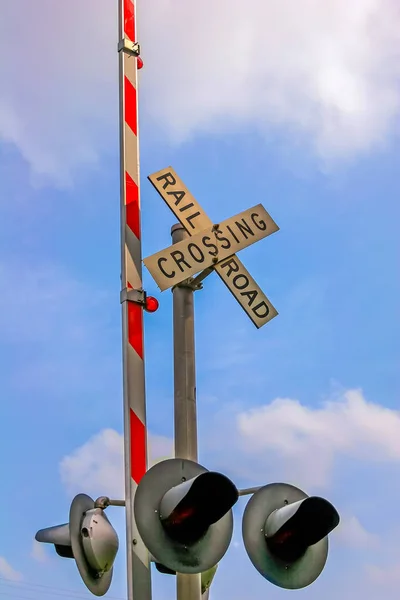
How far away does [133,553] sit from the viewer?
376 centimetres

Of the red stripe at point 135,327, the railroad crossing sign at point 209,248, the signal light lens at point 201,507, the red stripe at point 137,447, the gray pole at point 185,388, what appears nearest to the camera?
the signal light lens at point 201,507

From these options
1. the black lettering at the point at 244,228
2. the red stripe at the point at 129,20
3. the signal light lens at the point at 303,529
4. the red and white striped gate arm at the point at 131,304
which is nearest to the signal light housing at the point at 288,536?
the signal light lens at the point at 303,529

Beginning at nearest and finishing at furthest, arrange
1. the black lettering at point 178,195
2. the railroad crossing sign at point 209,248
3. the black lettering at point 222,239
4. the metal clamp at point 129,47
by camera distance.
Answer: the railroad crossing sign at point 209,248
the black lettering at point 222,239
the black lettering at point 178,195
the metal clamp at point 129,47

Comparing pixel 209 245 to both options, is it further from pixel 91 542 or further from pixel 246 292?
pixel 91 542

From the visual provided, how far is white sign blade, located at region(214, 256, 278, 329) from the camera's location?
4477 mm

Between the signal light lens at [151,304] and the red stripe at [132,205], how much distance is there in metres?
0.40

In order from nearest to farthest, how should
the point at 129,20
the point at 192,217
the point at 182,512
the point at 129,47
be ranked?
the point at 182,512 < the point at 192,217 < the point at 129,47 < the point at 129,20

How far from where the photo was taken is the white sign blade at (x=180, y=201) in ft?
15.2

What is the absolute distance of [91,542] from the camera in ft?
13.1

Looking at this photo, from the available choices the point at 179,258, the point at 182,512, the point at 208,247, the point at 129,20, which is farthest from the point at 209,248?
the point at 129,20

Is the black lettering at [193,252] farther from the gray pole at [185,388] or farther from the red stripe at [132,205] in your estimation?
the red stripe at [132,205]

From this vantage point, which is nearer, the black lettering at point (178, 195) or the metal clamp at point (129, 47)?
the black lettering at point (178, 195)

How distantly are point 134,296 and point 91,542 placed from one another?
131 cm

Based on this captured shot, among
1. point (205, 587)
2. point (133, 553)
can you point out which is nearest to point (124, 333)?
point (133, 553)
